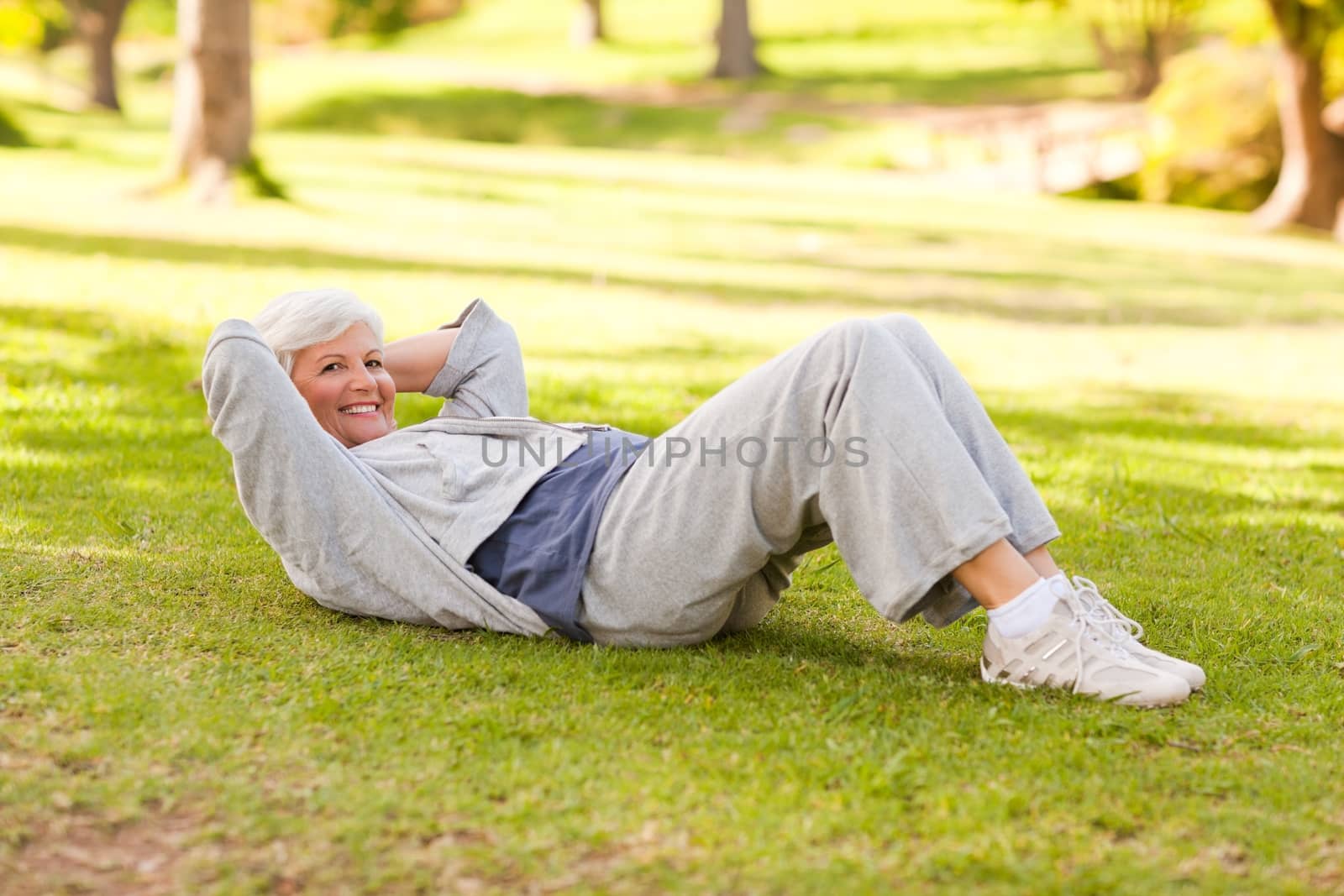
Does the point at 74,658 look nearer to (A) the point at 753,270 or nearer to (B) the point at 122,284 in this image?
(B) the point at 122,284

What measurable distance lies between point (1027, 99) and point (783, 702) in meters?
27.6

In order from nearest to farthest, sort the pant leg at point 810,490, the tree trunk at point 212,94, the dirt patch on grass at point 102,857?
the dirt patch on grass at point 102,857 → the pant leg at point 810,490 → the tree trunk at point 212,94

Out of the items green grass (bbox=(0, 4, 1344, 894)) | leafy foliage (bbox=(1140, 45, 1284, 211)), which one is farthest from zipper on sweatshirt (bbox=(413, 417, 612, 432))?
leafy foliage (bbox=(1140, 45, 1284, 211))

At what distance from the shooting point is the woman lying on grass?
10.6 feet

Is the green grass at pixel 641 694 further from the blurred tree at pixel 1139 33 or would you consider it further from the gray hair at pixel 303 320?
the blurred tree at pixel 1139 33

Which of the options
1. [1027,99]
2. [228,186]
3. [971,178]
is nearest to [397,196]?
[228,186]

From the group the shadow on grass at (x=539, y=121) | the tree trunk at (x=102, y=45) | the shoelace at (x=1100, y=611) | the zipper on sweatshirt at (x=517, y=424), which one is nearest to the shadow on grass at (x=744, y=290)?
the zipper on sweatshirt at (x=517, y=424)

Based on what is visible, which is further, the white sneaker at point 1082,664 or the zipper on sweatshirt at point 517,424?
the zipper on sweatshirt at point 517,424

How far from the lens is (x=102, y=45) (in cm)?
3127

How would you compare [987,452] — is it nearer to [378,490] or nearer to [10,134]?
[378,490]

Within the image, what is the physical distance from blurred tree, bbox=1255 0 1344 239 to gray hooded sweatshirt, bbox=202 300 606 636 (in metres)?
16.8

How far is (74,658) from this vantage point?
3486 millimetres

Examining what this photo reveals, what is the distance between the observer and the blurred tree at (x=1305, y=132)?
693 inches

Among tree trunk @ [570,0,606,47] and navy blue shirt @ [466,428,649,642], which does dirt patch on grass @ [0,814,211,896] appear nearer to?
navy blue shirt @ [466,428,649,642]
